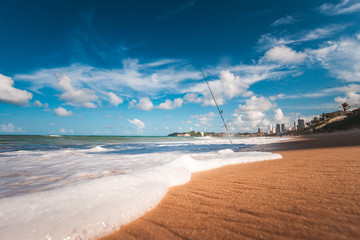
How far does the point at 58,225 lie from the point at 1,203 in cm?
66

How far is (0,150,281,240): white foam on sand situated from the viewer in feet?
3.83

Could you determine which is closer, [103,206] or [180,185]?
[103,206]

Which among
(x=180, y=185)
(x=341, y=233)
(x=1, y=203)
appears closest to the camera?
(x=341, y=233)

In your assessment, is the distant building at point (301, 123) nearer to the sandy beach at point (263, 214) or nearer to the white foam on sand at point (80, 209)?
the sandy beach at point (263, 214)

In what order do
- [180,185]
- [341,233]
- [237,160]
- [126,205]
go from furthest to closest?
[237,160], [180,185], [126,205], [341,233]

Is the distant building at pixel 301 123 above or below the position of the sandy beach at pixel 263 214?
above

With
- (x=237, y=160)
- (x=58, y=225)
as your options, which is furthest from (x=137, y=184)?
(x=237, y=160)

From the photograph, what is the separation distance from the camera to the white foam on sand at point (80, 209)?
3.83ft

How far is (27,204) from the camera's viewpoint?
4.62 feet

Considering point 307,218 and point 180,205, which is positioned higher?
point 307,218

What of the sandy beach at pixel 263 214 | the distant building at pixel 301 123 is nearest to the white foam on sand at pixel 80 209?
the sandy beach at pixel 263 214

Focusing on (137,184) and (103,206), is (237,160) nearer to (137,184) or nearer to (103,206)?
(137,184)

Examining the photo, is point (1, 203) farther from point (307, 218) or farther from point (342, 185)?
point (342, 185)

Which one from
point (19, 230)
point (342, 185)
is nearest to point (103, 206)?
point (19, 230)
